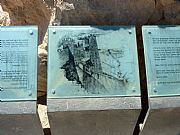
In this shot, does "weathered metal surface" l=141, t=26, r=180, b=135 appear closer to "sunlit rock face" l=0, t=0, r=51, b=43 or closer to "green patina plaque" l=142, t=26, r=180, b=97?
"green patina plaque" l=142, t=26, r=180, b=97

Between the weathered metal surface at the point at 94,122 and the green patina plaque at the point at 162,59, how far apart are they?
249 millimetres

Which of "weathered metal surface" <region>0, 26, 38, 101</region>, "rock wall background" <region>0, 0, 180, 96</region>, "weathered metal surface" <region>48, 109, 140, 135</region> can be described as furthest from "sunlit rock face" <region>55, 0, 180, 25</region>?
"weathered metal surface" <region>48, 109, 140, 135</region>

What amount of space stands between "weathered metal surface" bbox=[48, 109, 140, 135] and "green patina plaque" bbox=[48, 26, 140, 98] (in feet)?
0.45

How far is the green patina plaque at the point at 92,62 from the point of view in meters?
2.69

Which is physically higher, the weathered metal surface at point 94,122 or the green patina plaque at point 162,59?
the green patina plaque at point 162,59

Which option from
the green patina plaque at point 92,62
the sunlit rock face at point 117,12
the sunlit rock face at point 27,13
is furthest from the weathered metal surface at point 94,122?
the sunlit rock face at point 27,13

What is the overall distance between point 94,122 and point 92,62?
1.45 feet

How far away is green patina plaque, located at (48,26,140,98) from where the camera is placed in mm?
2695

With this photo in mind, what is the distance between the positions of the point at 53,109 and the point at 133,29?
86 cm

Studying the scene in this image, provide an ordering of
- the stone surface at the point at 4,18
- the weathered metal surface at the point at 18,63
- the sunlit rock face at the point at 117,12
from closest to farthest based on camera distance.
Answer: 1. the weathered metal surface at the point at 18,63
2. the sunlit rock face at the point at 117,12
3. the stone surface at the point at 4,18

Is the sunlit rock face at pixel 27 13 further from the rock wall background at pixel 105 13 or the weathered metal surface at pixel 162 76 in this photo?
the weathered metal surface at pixel 162 76

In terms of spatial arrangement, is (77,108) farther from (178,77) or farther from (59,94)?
(178,77)

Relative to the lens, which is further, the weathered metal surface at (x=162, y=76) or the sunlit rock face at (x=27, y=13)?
the sunlit rock face at (x=27, y=13)

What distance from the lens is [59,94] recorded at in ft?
8.75
